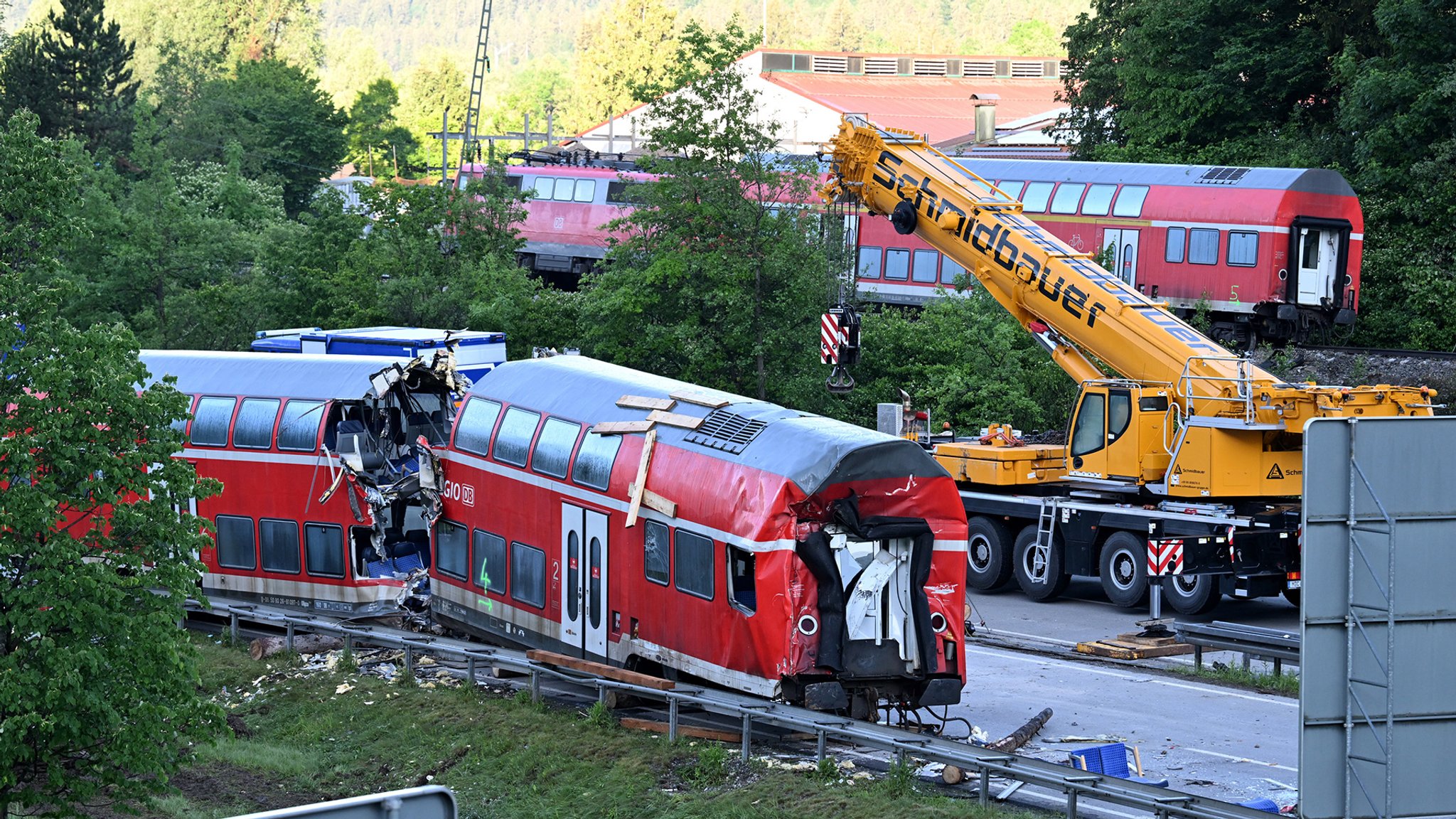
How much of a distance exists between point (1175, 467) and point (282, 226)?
36.1 metres

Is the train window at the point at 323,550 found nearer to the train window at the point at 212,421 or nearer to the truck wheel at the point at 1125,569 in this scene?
the train window at the point at 212,421

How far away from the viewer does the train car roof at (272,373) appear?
2448 centimetres

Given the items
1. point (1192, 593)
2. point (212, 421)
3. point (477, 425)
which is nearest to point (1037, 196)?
point (1192, 593)

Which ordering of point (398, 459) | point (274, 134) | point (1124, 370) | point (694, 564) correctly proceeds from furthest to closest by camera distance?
point (274, 134)
point (1124, 370)
point (398, 459)
point (694, 564)

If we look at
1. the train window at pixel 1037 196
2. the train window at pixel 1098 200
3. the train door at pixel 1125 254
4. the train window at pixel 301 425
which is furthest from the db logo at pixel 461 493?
the train window at pixel 1037 196

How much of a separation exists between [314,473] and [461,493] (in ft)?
9.52

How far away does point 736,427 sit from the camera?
18.3 m

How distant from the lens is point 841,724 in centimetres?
1606

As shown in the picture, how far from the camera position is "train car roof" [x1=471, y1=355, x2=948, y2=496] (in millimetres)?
16906

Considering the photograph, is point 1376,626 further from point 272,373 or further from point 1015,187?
point 1015,187

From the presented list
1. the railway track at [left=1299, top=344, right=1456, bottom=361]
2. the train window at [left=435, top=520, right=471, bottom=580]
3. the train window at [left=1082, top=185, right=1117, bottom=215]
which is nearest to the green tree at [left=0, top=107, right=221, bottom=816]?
the train window at [left=435, top=520, right=471, bottom=580]

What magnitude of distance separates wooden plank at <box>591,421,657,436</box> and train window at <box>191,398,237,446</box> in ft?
25.1

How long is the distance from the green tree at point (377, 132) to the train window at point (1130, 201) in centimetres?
7375

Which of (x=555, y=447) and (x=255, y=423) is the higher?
(x=555, y=447)
